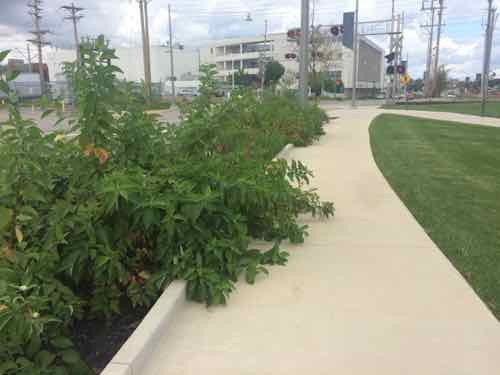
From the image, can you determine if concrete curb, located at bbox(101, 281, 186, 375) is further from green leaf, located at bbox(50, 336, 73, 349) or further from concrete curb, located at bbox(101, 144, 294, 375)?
green leaf, located at bbox(50, 336, 73, 349)

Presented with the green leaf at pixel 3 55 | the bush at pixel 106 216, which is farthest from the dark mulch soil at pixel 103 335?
the green leaf at pixel 3 55

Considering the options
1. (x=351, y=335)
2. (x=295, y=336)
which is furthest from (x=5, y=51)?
(x=351, y=335)

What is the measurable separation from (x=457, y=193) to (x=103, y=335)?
18.2 feet

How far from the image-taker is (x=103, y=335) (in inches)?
120

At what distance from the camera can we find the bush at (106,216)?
2.54m

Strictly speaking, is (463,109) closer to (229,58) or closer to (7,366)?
(7,366)

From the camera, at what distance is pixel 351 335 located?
2934 mm

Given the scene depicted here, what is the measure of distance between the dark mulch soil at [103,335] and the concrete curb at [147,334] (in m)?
0.23

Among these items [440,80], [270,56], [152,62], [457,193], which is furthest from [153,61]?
[457,193]

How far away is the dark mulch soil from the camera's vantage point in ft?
9.18

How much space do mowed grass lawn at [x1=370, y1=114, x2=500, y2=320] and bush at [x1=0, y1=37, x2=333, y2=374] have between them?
1739 millimetres

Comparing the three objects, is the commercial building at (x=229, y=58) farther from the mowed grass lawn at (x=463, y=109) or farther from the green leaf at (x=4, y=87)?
the green leaf at (x=4, y=87)

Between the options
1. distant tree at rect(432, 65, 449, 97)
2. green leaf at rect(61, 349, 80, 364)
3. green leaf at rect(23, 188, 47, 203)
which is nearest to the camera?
green leaf at rect(61, 349, 80, 364)

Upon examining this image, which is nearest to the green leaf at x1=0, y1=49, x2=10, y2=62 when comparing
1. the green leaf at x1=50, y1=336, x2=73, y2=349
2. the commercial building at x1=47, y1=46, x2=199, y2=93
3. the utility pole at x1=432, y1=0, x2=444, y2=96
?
the green leaf at x1=50, y1=336, x2=73, y2=349
